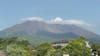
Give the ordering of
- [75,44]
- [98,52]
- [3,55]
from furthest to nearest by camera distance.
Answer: [98,52]
[75,44]
[3,55]

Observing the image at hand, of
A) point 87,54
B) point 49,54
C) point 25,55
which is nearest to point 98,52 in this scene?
point 87,54

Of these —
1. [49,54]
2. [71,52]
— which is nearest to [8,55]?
[49,54]

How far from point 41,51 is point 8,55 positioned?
23535 millimetres

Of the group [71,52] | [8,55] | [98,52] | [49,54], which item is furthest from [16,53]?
[98,52]

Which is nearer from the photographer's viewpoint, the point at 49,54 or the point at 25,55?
the point at 25,55

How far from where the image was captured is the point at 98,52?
103 metres

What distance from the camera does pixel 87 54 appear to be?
269 ft

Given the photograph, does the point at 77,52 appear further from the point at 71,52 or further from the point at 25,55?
the point at 25,55

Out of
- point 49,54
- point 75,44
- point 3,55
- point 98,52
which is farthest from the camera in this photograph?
point 98,52

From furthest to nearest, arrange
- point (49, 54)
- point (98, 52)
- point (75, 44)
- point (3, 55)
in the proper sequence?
1. point (98, 52)
2. point (75, 44)
3. point (49, 54)
4. point (3, 55)

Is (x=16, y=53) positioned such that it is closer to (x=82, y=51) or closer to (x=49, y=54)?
(x=49, y=54)

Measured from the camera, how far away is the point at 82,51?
80938 mm

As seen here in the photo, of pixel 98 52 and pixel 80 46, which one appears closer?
pixel 80 46

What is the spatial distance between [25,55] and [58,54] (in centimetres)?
1540
